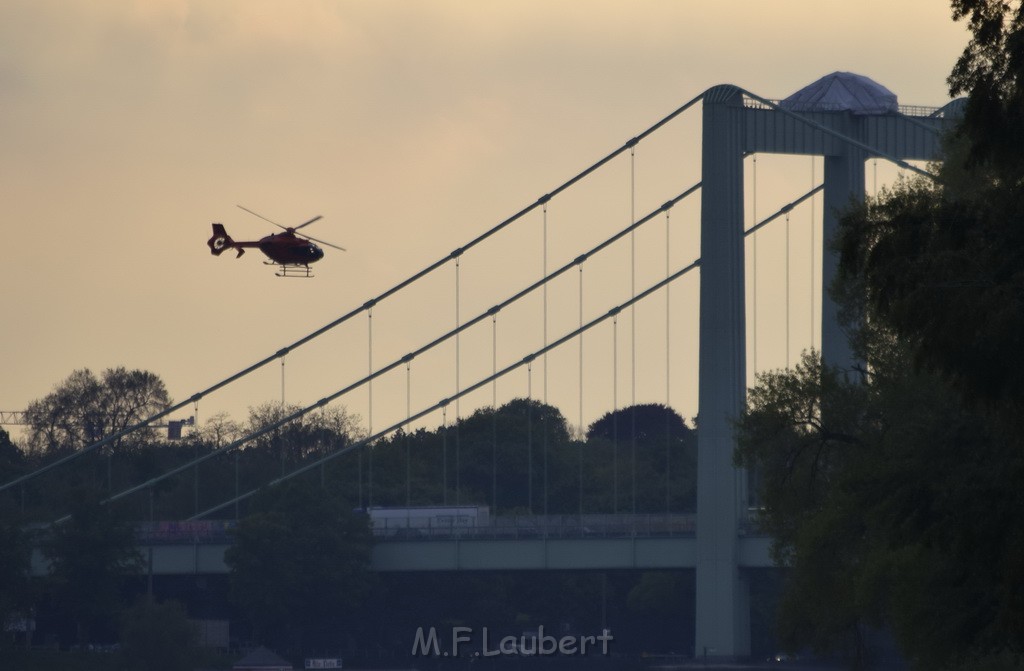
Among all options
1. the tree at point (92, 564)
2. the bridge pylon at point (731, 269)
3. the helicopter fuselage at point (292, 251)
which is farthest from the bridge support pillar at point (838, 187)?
the tree at point (92, 564)

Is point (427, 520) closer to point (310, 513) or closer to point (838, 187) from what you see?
point (310, 513)

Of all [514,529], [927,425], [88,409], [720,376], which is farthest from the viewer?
[88,409]

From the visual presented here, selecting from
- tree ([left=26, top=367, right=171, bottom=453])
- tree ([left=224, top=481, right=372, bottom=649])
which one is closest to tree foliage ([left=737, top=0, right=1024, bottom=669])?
tree ([left=224, top=481, right=372, bottom=649])

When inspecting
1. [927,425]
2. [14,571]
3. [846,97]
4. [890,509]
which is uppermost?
[846,97]

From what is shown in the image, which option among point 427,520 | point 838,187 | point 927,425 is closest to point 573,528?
point 427,520

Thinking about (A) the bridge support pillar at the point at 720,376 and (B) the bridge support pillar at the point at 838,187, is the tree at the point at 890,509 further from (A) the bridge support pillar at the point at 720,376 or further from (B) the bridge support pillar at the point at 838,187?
(B) the bridge support pillar at the point at 838,187

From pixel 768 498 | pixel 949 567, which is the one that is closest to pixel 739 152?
pixel 768 498

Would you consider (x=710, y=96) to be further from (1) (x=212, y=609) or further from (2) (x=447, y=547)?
(1) (x=212, y=609)
